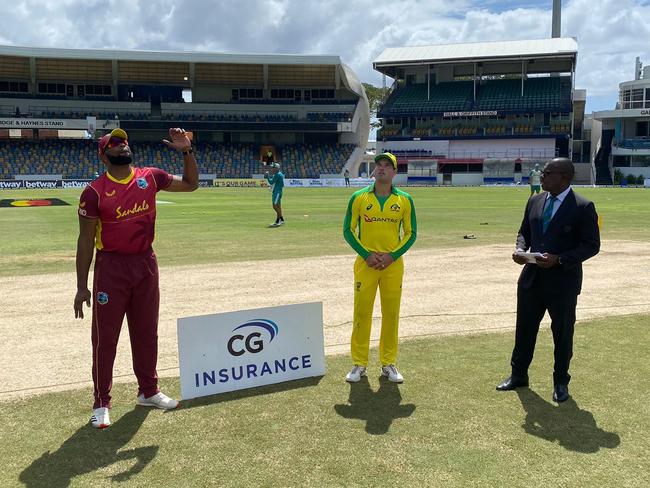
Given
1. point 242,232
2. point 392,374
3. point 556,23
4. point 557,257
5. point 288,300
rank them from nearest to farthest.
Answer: point 557,257 → point 392,374 → point 288,300 → point 242,232 → point 556,23

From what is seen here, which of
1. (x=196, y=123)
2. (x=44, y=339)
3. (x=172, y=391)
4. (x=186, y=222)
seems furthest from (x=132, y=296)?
(x=196, y=123)

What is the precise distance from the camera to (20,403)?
514 cm

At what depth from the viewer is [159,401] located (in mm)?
5098

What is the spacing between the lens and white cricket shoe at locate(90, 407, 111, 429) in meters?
4.68

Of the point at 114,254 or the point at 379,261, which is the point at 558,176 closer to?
the point at 379,261

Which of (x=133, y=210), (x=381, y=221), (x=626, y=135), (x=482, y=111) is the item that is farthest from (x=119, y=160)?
(x=626, y=135)

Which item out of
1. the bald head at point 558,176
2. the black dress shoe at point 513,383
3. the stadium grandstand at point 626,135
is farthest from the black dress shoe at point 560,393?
the stadium grandstand at point 626,135

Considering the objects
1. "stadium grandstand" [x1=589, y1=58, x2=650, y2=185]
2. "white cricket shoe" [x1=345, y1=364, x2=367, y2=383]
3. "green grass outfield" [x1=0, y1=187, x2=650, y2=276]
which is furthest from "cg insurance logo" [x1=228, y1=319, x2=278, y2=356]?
"stadium grandstand" [x1=589, y1=58, x2=650, y2=185]

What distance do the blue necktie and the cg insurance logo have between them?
269cm

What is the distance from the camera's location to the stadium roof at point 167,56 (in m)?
61.0

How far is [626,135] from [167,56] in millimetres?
57724

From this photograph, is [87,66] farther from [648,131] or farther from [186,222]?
[648,131]

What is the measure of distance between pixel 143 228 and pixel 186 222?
16.3 meters

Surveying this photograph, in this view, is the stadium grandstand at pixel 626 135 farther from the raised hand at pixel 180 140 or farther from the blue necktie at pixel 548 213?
the raised hand at pixel 180 140
